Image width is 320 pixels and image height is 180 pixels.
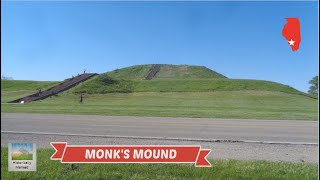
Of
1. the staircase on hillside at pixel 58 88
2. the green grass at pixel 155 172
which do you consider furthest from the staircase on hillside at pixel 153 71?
the green grass at pixel 155 172

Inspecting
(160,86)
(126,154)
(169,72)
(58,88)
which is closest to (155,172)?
(126,154)

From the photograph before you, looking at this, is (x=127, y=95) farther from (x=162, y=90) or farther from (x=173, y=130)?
(x=173, y=130)

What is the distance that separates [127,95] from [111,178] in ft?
135

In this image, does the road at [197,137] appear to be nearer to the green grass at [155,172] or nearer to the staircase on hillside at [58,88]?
the green grass at [155,172]

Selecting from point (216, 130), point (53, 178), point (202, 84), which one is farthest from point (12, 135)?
point (202, 84)

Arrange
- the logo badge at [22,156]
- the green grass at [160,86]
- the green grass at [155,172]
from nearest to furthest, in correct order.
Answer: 1. the logo badge at [22,156]
2. the green grass at [155,172]
3. the green grass at [160,86]

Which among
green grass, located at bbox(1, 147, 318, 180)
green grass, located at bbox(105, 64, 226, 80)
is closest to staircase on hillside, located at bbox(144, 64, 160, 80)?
green grass, located at bbox(105, 64, 226, 80)

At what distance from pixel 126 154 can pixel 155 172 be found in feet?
2.76

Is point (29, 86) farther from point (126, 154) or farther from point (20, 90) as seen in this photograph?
point (126, 154)

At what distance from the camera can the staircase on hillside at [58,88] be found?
3909cm

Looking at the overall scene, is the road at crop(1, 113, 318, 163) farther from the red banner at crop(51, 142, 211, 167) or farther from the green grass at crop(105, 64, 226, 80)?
the green grass at crop(105, 64, 226, 80)

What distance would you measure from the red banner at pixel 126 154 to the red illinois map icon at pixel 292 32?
231 cm

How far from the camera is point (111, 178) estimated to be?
5.73 metres

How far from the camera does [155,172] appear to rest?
6016 millimetres
